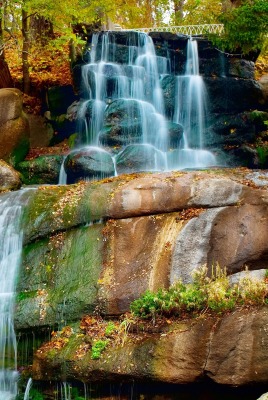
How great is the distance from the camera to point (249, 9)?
1235cm

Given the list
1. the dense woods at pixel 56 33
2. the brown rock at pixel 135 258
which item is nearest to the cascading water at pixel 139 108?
the dense woods at pixel 56 33

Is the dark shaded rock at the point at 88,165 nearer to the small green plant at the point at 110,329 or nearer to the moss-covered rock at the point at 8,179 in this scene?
the moss-covered rock at the point at 8,179

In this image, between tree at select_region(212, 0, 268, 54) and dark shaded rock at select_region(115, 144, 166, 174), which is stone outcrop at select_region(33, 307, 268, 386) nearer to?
dark shaded rock at select_region(115, 144, 166, 174)

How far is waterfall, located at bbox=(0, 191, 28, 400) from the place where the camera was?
7.20 metres

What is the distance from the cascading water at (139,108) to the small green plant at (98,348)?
19.0 ft

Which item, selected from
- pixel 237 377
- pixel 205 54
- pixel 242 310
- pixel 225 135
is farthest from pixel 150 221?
pixel 205 54

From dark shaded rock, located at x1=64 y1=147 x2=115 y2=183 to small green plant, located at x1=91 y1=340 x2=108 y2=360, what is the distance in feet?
17.8

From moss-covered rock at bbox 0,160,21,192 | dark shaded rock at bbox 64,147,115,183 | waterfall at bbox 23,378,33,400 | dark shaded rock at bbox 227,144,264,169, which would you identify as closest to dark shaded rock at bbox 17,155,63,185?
dark shaded rock at bbox 64,147,115,183

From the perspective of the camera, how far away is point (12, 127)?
12.8 meters

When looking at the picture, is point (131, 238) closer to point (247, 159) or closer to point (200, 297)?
point (200, 297)

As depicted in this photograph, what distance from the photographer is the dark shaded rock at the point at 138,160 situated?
38.4ft

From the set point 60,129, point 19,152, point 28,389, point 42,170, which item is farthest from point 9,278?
point 60,129

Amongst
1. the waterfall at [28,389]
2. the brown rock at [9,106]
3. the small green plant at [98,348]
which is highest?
the brown rock at [9,106]

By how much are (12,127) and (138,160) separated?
3700 millimetres
